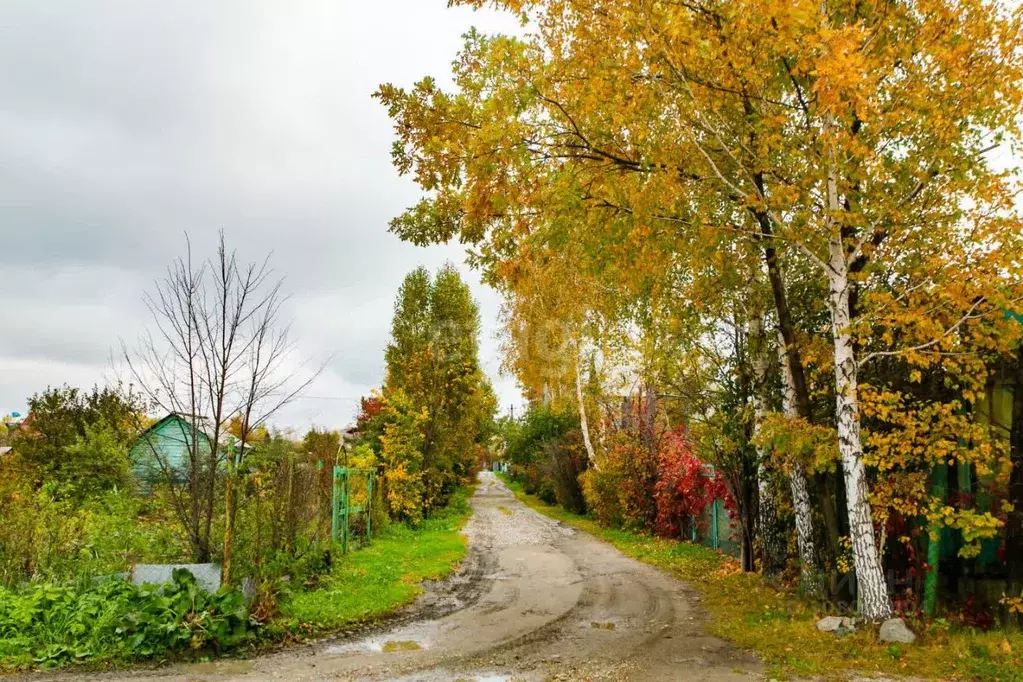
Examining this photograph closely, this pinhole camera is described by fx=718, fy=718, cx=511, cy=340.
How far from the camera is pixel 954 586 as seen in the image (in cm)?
884

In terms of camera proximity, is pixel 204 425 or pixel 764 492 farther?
pixel 764 492

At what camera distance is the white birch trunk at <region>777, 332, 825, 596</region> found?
995 centimetres

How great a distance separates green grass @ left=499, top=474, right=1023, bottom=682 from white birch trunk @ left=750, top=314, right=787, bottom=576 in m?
0.61

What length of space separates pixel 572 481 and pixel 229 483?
723 inches

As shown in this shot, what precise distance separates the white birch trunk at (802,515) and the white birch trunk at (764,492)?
0.73 m

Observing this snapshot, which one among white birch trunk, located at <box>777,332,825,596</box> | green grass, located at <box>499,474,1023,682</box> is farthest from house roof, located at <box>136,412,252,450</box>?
white birch trunk, located at <box>777,332,825,596</box>

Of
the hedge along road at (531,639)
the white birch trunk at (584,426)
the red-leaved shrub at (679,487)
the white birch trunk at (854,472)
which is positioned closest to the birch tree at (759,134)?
the white birch trunk at (854,472)

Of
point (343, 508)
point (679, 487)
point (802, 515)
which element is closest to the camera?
point (802, 515)

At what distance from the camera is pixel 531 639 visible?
843 centimetres

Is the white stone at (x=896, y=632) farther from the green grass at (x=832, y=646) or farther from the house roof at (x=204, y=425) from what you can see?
the house roof at (x=204, y=425)

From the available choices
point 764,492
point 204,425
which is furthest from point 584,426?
point 204,425

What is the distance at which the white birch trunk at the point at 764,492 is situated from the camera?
11.2m

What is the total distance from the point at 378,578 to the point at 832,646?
276 inches

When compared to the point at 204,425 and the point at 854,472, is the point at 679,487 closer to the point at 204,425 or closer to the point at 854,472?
the point at 854,472
